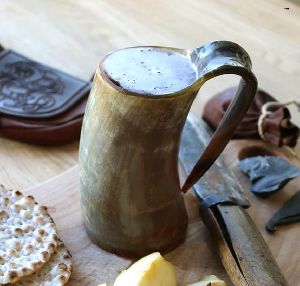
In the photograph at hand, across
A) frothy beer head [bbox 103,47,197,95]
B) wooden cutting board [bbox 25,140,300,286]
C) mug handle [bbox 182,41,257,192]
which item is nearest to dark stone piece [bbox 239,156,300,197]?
wooden cutting board [bbox 25,140,300,286]

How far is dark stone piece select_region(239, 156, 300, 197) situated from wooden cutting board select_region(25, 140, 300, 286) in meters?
0.01

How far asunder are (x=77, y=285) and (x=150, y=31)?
2.09 ft

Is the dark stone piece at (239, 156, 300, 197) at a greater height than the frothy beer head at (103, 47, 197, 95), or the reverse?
the frothy beer head at (103, 47, 197, 95)

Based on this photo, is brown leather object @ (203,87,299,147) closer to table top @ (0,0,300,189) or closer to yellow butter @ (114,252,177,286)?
table top @ (0,0,300,189)

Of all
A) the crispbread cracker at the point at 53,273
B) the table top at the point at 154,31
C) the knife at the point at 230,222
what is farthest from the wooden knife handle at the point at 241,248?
the table top at the point at 154,31

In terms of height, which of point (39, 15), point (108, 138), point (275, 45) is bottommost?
point (39, 15)

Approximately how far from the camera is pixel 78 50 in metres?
1.06

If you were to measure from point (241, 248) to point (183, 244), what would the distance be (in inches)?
3.3

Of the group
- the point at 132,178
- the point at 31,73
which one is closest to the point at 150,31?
the point at 31,73

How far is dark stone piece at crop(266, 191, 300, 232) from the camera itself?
74cm

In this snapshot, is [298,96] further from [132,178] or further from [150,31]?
[132,178]

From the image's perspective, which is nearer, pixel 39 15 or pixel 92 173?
pixel 92 173

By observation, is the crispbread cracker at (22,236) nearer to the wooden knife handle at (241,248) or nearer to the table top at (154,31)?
the wooden knife handle at (241,248)

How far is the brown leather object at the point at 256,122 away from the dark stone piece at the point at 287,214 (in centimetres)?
10
